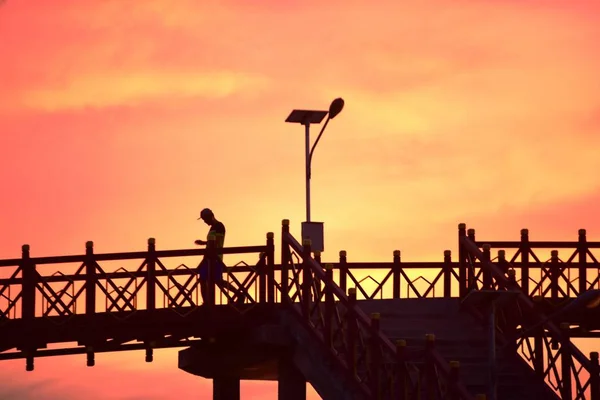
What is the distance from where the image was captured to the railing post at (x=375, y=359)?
31.7m

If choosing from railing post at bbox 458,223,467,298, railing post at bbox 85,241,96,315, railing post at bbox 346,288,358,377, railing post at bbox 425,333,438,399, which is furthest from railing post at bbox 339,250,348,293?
railing post at bbox 425,333,438,399

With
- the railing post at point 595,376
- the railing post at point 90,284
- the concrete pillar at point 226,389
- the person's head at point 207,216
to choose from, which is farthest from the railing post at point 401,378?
the concrete pillar at point 226,389

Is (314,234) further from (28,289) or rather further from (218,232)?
(28,289)

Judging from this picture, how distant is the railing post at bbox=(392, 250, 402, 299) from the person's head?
22.3ft

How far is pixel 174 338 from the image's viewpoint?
36281mm

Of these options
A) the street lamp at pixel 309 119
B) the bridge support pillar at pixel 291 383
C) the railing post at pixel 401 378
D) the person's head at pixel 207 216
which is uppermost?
the street lamp at pixel 309 119

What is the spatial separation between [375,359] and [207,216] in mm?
5756

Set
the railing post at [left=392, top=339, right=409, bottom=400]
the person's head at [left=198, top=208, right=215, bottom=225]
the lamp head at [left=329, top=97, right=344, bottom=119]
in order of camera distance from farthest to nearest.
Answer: the lamp head at [left=329, top=97, right=344, bottom=119], the person's head at [left=198, top=208, right=215, bottom=225], the railing post at [left=392, top=339, right=409, bottom=400]

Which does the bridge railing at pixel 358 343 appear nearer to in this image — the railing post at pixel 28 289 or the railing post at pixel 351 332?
the railing post at pixel 351 332

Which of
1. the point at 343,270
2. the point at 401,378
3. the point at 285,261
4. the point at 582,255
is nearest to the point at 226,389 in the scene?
the point at 343,270

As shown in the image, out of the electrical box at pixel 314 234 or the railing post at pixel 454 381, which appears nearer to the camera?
the railing post at pixel 454 381

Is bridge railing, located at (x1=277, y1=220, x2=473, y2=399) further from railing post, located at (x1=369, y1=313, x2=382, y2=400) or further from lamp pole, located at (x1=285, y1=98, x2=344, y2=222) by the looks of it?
lamp pole, located at (x1=285, y1=98, x2=344, y2=222)

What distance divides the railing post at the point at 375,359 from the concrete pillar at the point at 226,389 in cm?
852

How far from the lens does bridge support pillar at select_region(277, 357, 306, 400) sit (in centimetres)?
3484
